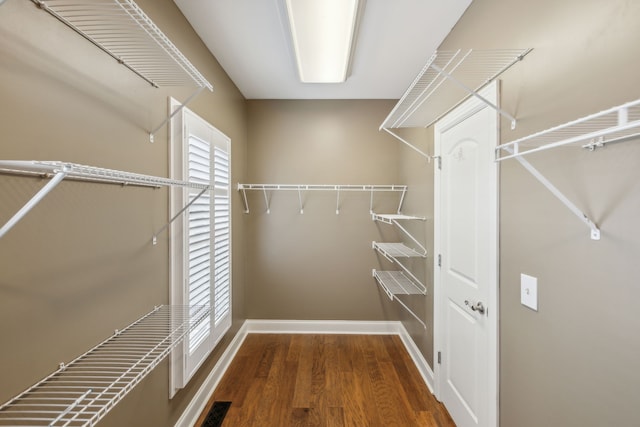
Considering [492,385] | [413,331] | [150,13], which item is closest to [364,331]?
[413,331]

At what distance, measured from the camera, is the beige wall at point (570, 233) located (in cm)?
78

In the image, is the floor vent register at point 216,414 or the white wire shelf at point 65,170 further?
the floor vent register at point 216,414

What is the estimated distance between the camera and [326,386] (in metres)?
2.20

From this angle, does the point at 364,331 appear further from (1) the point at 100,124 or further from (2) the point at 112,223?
(1) the point at 100,124

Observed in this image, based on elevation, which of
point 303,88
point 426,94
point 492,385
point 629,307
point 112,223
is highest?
point 303,88

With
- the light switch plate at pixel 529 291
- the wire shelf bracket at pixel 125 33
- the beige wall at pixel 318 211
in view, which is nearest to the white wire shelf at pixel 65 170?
the wire shelf bracket at pixel 125 33

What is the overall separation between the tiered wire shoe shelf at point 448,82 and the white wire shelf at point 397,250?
1089 mm

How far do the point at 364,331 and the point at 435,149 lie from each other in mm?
2066

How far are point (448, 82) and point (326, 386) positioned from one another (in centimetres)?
232

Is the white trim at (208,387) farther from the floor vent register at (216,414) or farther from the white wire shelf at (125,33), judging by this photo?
the white wire shelf at (125,33)

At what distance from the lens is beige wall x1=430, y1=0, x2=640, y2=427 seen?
2.57ft

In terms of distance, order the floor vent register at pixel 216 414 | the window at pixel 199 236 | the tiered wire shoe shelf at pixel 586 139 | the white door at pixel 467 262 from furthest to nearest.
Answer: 1. the floor vent register at pixel 216 414
2. the window at pixel 199 236
3. the white door at pixel 467 262
4. the tiered wire shoe shelf at pixel 586 139

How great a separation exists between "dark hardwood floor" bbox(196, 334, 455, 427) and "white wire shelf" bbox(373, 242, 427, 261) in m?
0.99

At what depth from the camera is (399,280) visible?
2.76 m
